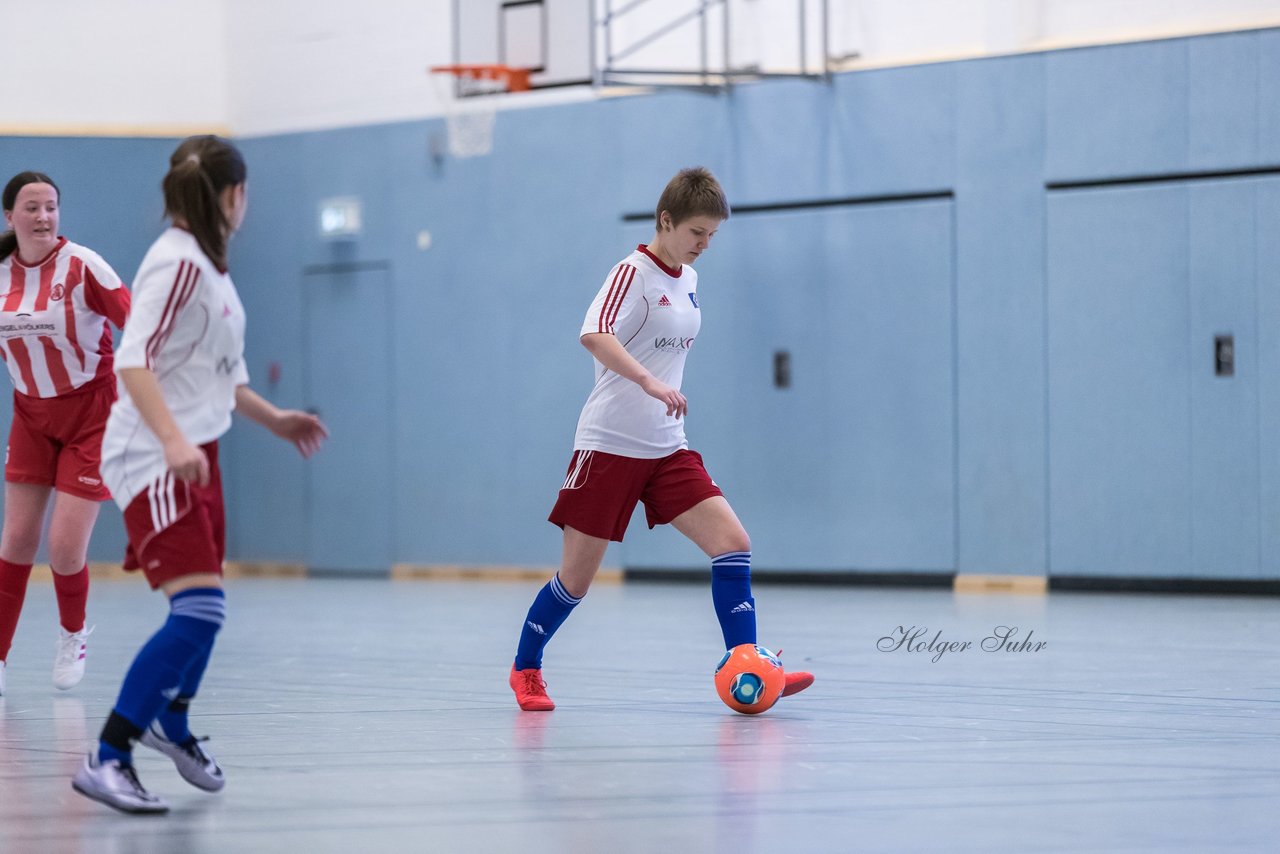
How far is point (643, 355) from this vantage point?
5059mm

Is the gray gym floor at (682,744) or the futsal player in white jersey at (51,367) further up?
the futsal player in white jersey at (51,367)

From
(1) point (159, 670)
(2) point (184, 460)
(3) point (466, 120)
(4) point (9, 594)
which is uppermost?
(3) point (466, 120)

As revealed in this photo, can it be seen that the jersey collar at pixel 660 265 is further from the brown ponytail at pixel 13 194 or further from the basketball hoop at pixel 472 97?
the basketball hoop at pixel 472 97

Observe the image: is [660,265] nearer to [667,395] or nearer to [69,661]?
[667,395]

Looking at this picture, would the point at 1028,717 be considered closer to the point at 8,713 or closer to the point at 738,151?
the point at 8,713

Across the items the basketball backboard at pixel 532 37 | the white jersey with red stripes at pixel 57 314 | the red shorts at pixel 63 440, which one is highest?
the basketball backboard at pixel 532 37

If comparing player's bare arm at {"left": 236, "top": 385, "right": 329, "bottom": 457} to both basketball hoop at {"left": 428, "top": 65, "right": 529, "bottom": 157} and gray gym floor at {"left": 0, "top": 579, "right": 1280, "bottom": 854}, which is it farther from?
basketball hoop at {"left": 428, "top": 65, "right": 529, "bottom": 157}

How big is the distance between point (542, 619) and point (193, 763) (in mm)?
1637

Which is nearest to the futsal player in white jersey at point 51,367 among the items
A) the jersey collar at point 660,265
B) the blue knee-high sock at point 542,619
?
the blue knee-high sock at point 542,619

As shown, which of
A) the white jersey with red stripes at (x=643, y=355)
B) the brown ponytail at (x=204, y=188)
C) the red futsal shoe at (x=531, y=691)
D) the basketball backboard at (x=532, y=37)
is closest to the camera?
the brown ponytail at (x=204, y=188)

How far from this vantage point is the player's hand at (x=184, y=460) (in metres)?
3.37

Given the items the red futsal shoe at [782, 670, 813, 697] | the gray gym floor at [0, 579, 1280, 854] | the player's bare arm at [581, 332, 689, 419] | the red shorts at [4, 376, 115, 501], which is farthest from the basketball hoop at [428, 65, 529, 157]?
the red futsal shoe at [782, 670, 813, 697]

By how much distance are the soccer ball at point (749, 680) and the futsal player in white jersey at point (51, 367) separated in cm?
221

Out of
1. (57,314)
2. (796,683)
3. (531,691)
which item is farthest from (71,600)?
(796,683)
